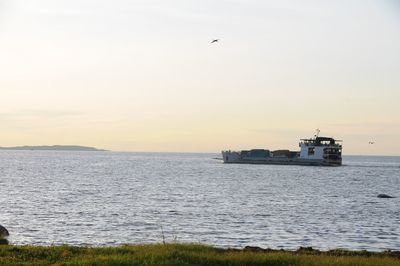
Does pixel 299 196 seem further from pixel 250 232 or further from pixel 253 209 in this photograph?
pixel 250 232

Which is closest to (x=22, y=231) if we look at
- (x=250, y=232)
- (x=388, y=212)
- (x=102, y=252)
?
(x=250, y=232)

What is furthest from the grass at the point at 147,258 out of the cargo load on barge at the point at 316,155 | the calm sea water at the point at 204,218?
the cargo load on barge at the point at 316,155

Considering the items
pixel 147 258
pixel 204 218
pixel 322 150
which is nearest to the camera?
pixel 147 258

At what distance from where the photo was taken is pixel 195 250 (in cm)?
2380

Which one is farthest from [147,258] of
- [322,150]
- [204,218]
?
[322,150]

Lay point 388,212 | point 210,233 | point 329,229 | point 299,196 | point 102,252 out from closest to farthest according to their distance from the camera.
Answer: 1. point 102,252
2. point 210,233
3. point 329,229
4. point 388,212
5. point 299,196

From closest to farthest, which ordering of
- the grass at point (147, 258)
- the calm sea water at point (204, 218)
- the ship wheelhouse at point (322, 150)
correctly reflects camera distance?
the grass at point (147, 258) < the calm sea water at point (204, 218) < the ship wheelhouse at point (322, 150)

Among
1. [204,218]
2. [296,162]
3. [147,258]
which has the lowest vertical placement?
[204,218]

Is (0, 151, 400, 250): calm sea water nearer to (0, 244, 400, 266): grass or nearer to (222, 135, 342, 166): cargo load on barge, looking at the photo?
(0, 244, 400, 266): grass

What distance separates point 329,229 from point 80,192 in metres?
38.9

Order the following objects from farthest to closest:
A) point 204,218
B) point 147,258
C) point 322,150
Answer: point 322,150, point 204,218, point 147,258

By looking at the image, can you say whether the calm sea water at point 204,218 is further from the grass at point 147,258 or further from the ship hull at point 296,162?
the ship hull at point 296,162

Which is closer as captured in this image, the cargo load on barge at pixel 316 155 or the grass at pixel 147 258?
the grass at pixel 147 258

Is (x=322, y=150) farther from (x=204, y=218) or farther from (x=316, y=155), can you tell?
(x=204, y=218)
